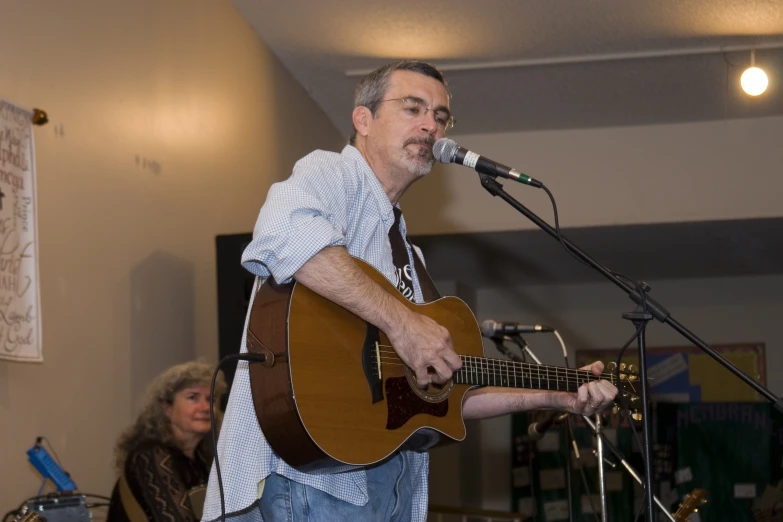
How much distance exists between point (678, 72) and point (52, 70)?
3.63 meters

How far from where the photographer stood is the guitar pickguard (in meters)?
2.01

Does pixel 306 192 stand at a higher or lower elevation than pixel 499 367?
higher

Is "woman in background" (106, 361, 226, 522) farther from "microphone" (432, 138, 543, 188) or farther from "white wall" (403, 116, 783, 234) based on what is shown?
"white wall" (403, 116, 783, 234)

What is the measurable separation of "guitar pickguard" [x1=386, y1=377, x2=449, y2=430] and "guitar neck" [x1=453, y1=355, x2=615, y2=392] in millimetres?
133

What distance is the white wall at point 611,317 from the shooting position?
7.71 meters

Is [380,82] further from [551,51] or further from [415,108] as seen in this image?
[551,51]

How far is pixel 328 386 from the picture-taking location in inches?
74.9

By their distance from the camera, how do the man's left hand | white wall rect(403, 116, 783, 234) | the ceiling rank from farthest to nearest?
white wall rect(403, 116, 783, 234), the ceiling, the man's left hand

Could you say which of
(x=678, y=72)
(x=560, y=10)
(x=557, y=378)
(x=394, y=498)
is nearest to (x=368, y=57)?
(x=560, y=10)

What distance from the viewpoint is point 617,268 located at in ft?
24.6

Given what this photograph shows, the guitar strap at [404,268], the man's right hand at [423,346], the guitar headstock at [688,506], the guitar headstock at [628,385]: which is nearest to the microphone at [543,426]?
the guitar headstock at [688,506]

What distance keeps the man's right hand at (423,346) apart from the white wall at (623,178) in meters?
4.26

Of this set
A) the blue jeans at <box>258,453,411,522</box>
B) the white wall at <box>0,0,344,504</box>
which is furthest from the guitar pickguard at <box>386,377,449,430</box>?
the white wall at <box>0,0,344,504</box>

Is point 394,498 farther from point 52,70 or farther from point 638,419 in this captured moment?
point 52,70
